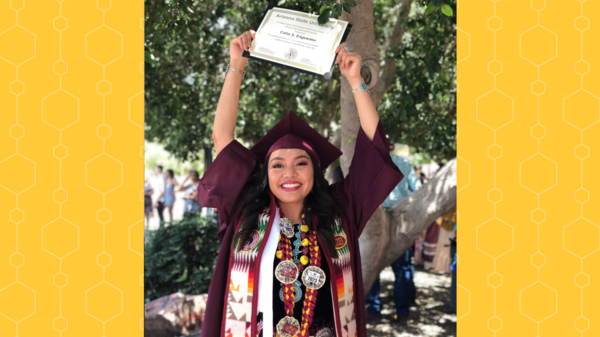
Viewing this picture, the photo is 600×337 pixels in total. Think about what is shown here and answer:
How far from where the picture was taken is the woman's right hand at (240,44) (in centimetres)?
199

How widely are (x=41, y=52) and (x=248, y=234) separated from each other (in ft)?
3.36

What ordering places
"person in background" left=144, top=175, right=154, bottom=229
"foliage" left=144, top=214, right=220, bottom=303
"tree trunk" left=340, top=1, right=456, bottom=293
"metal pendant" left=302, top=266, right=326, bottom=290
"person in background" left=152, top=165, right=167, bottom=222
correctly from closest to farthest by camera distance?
"metal pendant" left=302, top=266, right=326, bottom=290 → "tree trunk" left=340, top=1, right=456, bottom=293 → "foliage" left=144, top=214, right=220, bottom=303 → "person in background" left=144, top=175, right=154, bottom=229 → "person in background" left=152, top=165, right=167, bottom=222

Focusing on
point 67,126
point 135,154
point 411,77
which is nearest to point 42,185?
point 67,126

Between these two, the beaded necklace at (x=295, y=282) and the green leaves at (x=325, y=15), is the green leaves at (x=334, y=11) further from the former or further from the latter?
the beaded necklace at (x=295, y=282)

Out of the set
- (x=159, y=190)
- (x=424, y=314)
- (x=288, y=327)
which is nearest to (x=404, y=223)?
(x=288, y=327)

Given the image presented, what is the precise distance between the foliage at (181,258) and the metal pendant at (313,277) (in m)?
4.24

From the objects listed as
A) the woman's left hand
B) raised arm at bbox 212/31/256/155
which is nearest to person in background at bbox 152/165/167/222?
raised arm at bbox 212/31/256/155

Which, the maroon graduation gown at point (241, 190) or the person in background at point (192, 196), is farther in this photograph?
the person in background at point (192, 196)

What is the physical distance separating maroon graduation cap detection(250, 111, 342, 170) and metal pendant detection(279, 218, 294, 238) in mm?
300

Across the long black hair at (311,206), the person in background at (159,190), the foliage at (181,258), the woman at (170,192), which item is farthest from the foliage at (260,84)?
the person in background at (159,190)

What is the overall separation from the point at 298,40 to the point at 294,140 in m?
0.43

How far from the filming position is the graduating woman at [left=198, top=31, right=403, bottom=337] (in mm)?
1929

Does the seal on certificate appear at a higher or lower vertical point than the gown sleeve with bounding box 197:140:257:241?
higher

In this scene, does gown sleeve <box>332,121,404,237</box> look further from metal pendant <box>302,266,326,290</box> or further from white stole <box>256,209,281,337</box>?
white stole <box>256,209,281,337</box>
